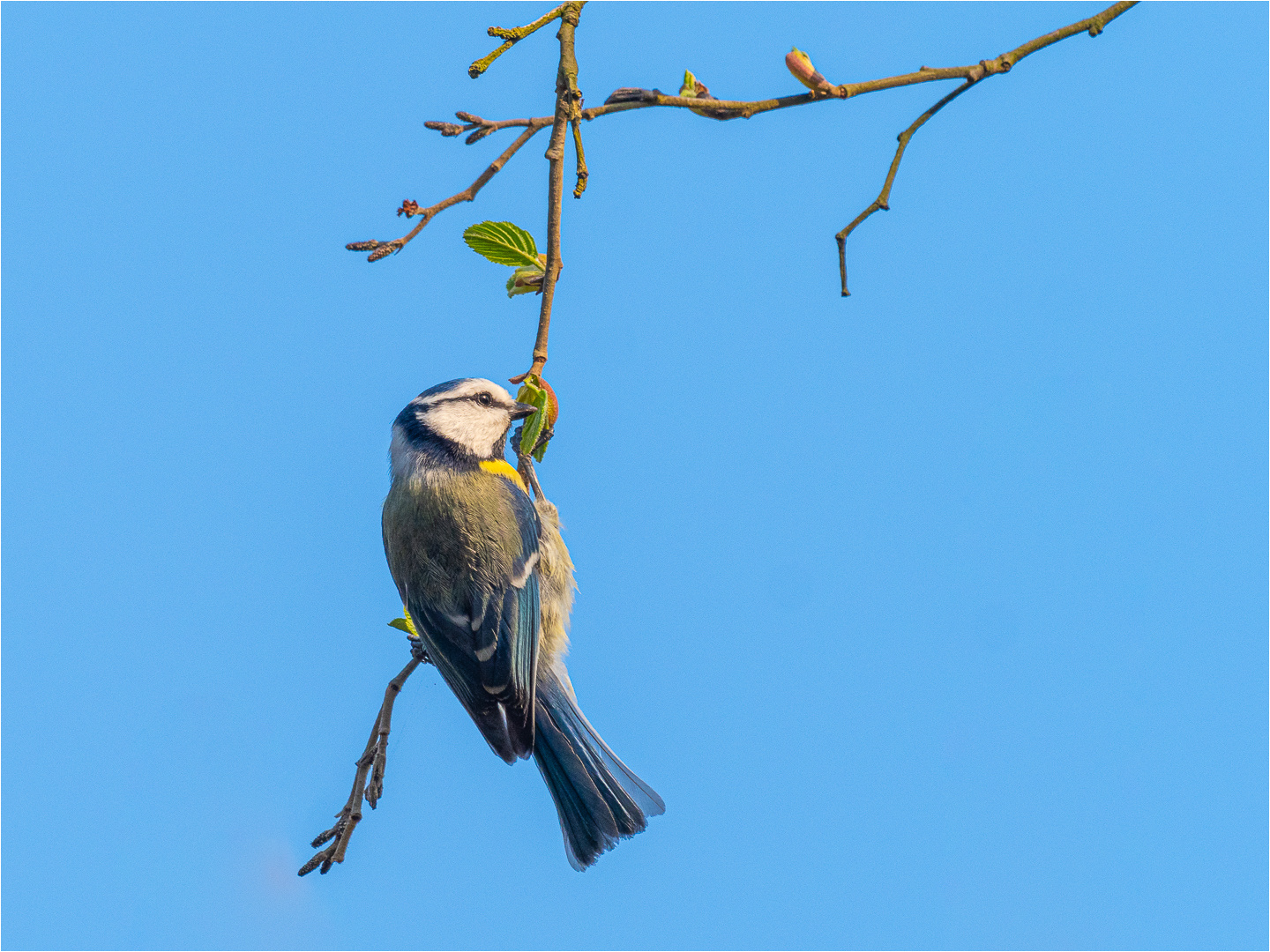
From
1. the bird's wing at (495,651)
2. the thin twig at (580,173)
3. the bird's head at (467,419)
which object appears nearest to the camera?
the thin twig at (580,173)

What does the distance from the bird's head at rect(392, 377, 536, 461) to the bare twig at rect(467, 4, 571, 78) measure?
4.42 feet

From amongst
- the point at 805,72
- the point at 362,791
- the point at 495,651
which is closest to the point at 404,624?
the point at 495,651

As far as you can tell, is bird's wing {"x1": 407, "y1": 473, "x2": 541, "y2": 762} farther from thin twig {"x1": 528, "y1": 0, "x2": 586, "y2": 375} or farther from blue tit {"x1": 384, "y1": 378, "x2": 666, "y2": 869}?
thin twig {"x1": 528, "y1": 0, "x2": 586, "y2": 375}

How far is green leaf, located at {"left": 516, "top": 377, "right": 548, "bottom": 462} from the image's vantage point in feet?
8.46

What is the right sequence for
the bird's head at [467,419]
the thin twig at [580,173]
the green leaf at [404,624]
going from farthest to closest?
1. the bird's head at [467,419]
2. the green leaf at [404,624]
3. the thin twig at [580,173]

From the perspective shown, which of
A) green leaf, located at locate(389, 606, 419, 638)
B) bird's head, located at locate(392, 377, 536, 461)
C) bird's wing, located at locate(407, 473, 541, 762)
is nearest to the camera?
green leaf, located at locate(389, 606, 419, 638)

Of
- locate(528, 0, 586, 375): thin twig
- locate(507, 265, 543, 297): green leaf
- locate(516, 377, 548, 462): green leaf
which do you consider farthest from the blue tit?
locate(528, 0, 586, 375): thin twig

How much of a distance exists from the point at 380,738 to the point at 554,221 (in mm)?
1194

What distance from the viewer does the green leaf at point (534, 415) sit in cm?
258

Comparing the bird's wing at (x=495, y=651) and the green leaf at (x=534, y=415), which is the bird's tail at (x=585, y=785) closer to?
the bird's wing at (x=495, y=651)

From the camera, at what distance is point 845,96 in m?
2.28

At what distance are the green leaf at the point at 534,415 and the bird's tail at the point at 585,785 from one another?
96 centimetres

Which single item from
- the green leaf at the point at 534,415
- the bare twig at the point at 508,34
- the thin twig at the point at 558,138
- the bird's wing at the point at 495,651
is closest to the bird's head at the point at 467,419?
the bird's wing at the point at 495,651

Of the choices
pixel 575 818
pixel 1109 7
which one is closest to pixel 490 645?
pixel 575 818
